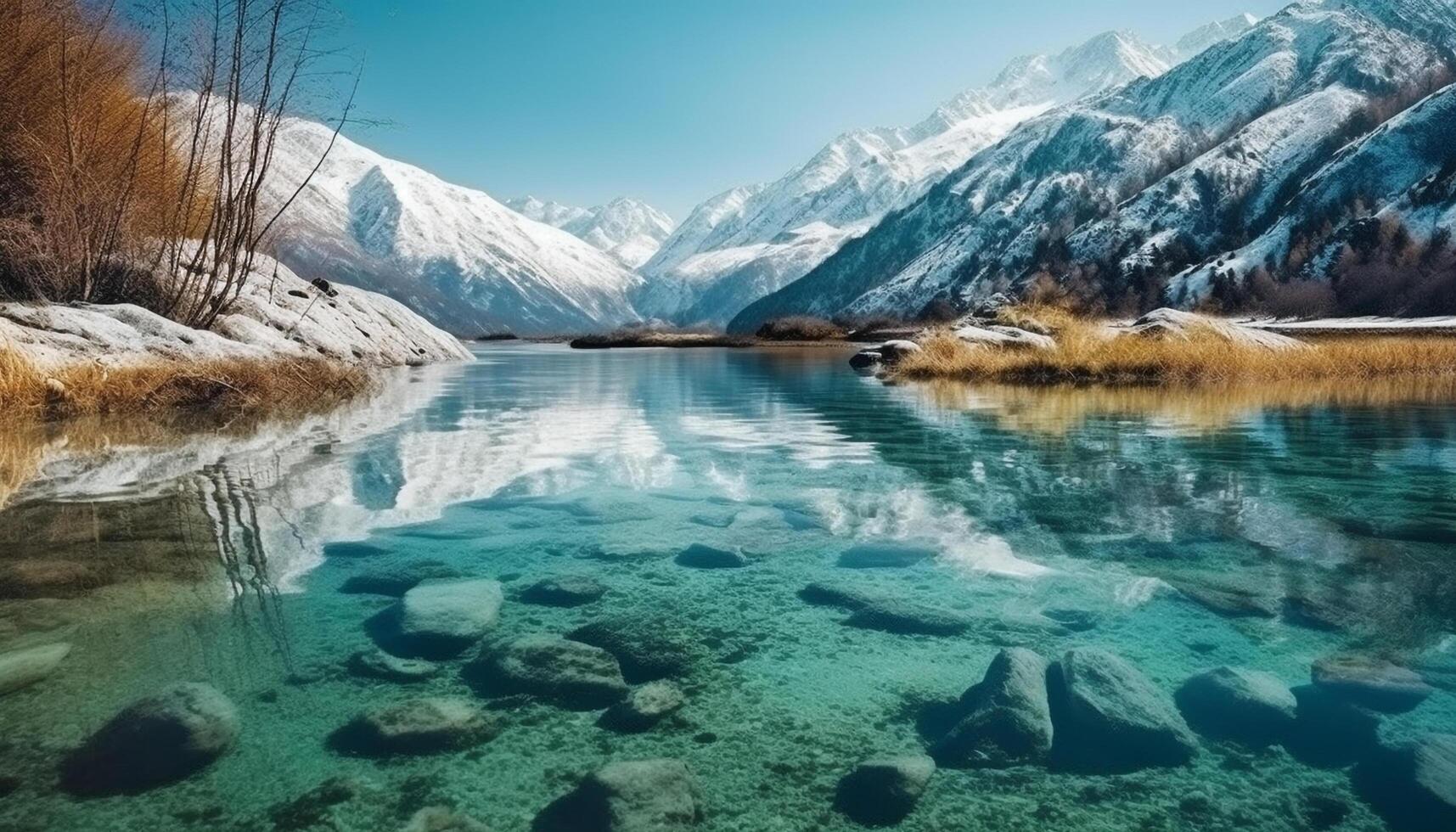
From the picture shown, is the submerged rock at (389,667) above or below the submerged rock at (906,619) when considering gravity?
above

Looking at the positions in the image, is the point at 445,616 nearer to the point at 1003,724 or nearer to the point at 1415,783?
the point at 1003,724

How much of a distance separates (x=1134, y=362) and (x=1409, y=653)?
20.8 m

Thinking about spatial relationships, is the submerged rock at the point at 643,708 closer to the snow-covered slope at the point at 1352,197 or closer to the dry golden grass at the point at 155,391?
the dry golden grass at the point at 155,391

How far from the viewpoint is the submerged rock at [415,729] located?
10.5 feet

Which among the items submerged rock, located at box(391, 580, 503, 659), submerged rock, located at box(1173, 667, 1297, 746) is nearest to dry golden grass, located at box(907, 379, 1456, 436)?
submerged rock, located at box(1173, 667, 1297, 746)

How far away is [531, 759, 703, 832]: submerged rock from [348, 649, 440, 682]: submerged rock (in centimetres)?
126

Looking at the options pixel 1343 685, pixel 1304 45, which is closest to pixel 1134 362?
pixel 1343 685

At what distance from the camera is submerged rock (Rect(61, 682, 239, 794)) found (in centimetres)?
293

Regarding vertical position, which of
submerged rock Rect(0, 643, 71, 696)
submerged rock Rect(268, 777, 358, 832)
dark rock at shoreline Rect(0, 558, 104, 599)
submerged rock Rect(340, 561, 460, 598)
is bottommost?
submerged rock Rect(268, 777, 358, 832)

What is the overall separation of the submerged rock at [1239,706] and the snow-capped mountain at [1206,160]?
12573cm

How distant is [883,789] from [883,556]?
3010 mm

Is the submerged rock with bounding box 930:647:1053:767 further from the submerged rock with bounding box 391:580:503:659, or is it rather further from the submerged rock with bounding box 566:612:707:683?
the submerged rock with bounding box 391:580:503:659

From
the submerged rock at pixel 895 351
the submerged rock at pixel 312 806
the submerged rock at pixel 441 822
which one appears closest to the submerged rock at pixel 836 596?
the submerged rock at pixel 441 822

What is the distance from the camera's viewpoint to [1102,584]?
17.1 ft
